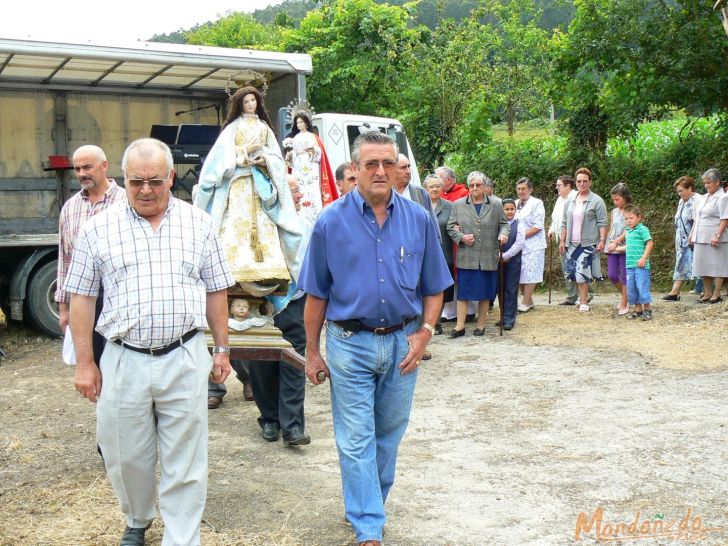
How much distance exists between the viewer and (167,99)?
1240cm

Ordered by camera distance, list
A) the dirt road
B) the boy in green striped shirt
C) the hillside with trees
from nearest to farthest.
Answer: the dirt road < the boy in green striped shirt < the hillside with trees

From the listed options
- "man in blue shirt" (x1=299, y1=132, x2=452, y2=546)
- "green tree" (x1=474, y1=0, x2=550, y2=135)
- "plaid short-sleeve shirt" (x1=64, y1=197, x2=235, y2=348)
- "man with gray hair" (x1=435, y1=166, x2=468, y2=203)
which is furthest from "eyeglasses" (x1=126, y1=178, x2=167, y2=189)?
"green tree" (x1=474, y1=0, x2=550, y2=135)

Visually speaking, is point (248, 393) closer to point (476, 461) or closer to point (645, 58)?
point (476, 461)

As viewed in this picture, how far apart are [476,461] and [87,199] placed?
9.57 feet

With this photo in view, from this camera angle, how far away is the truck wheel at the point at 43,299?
33.6 feet

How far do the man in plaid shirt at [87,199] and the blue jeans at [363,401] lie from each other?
5.58 feet

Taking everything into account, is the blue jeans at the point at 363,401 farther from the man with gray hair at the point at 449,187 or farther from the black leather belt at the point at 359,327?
the man with gray hair at the point at 449,187

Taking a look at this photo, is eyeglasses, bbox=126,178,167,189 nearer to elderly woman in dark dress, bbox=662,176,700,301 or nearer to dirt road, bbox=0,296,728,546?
dirt road, bbox=0,296,728,546

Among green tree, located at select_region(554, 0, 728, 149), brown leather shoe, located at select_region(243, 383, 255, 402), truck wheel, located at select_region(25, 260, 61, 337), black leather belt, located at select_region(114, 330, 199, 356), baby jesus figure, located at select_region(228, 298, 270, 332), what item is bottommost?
brown leather shoe, located at select_region(243, 383, 255, 402)

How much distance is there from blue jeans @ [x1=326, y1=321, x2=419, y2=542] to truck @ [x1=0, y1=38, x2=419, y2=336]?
20.6 ft

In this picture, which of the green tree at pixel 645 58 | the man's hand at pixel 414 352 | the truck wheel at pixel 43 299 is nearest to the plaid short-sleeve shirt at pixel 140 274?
the man's hand at pixel 414 352

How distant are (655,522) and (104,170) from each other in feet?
12.1

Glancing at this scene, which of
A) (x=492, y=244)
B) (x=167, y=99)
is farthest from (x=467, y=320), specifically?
(x=167, y=99)

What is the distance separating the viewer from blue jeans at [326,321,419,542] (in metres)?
3.97
